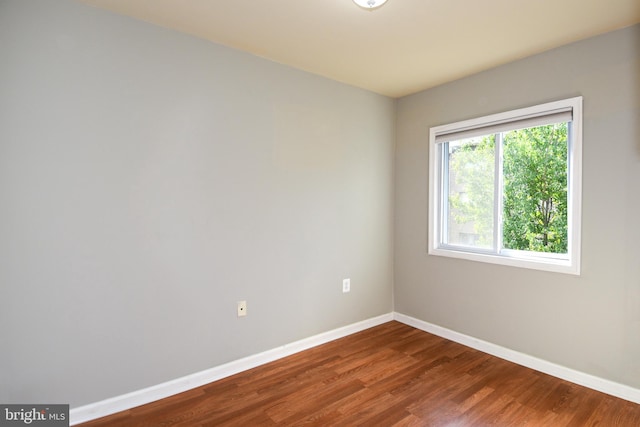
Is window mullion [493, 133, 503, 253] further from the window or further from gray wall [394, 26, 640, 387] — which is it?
gray wall [394, 26, 640, 387]

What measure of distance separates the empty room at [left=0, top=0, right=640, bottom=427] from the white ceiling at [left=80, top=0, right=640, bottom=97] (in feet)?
0.06

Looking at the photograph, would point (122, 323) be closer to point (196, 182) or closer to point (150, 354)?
point (150, 354)

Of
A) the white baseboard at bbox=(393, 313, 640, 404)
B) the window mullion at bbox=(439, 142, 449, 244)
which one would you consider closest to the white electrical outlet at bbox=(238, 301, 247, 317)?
the white baseboard at bbox=(393, 313, 640, 404)

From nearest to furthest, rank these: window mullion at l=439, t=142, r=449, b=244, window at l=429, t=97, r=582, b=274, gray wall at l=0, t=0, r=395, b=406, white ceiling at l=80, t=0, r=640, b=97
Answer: gray wall at l=0, t=0, r=395, b=406, white ceiling at l=80, t=0, r=640, b=97, window at l=429, t=97, r=582, b=274, window mullion at l=439, t=142, r=449, b=244

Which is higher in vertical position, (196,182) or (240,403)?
(196,182)

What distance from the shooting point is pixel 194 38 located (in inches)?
87.7

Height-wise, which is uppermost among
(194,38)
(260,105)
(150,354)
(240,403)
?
(194,38)

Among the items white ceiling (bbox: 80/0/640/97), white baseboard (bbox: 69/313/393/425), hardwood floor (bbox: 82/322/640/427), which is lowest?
hardwood floor (bbox: 82/322/640/427)

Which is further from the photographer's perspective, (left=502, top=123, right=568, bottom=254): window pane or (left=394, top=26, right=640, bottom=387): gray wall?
(left=502, top=123, right=568, bottom=254): window pane

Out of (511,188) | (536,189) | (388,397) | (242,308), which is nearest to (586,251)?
(536,189)

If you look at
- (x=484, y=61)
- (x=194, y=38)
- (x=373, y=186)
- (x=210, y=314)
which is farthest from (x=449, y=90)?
(x=210, y=314)

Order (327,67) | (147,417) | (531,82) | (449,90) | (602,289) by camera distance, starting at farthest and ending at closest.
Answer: (449,90) < (327,67) < (531,82) < (602,289) < (147,417)

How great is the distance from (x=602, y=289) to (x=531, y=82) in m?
1.60

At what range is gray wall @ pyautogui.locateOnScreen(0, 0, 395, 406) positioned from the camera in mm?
1727
